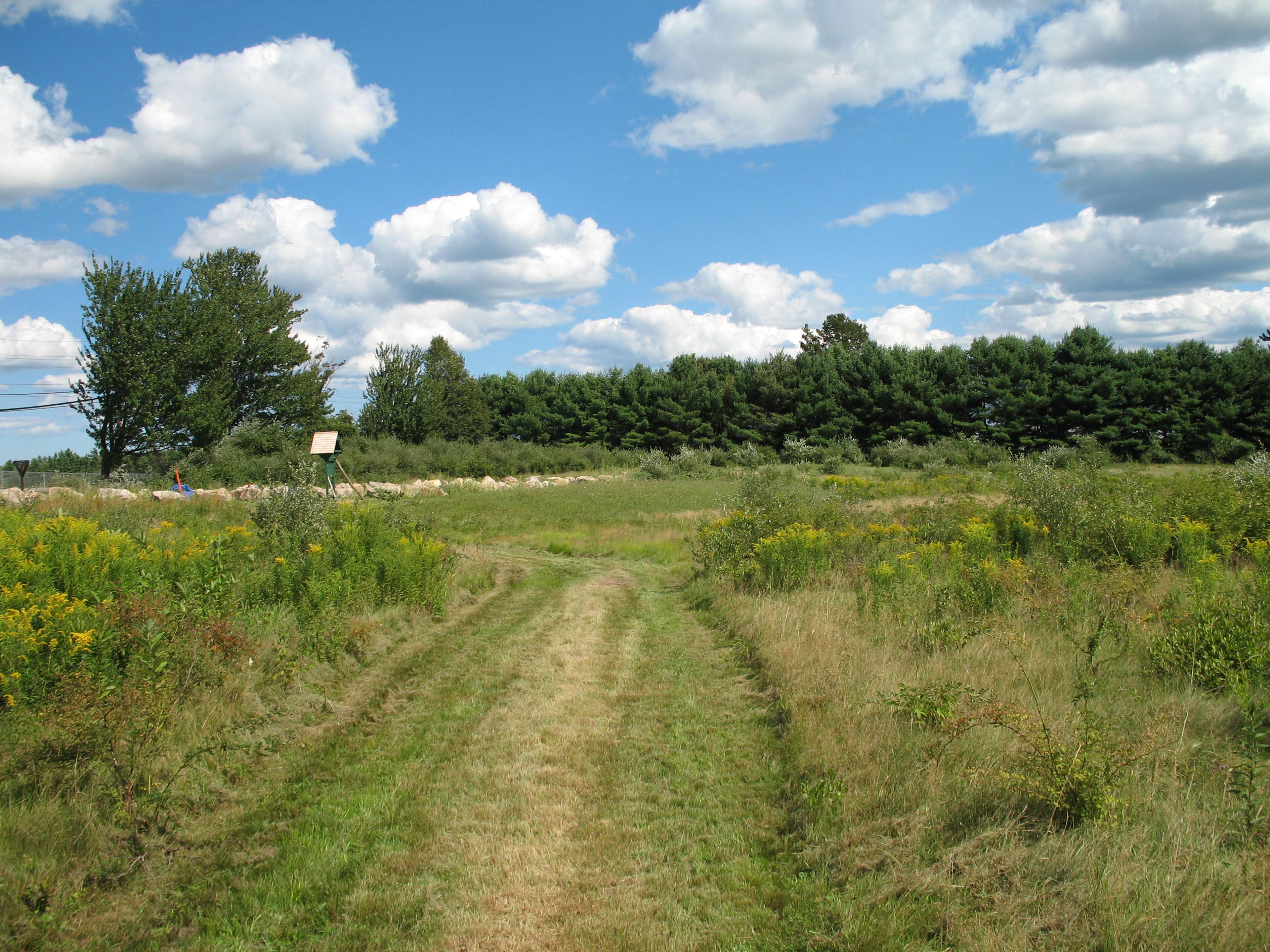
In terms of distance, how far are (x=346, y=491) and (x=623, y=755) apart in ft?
92.9

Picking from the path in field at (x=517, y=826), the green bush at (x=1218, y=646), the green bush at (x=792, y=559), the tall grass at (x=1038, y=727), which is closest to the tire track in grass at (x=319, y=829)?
the path in field at (x=517, y=826)

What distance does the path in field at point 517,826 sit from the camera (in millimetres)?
3525

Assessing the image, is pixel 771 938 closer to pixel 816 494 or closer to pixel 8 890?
pixel 8 890

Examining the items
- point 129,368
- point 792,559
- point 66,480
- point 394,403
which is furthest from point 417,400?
point 792,559

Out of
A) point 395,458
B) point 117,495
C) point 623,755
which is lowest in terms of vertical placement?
point 623,755

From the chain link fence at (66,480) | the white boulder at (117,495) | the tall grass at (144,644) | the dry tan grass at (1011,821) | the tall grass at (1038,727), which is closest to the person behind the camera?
the dry tan grass at (1011,821)

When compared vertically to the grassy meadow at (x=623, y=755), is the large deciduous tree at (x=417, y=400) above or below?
above

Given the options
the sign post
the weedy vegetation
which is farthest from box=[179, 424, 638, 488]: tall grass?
the weedy vegetation

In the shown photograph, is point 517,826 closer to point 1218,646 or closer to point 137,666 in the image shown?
point 137,666

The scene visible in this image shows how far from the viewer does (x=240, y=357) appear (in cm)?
4241

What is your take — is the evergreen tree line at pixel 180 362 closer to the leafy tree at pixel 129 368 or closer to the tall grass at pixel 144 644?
the leafy tree at pixel 129 368

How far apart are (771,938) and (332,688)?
4791 millimetres

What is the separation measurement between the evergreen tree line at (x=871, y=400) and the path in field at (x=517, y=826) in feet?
133

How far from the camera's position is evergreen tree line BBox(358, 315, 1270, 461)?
39969mm
